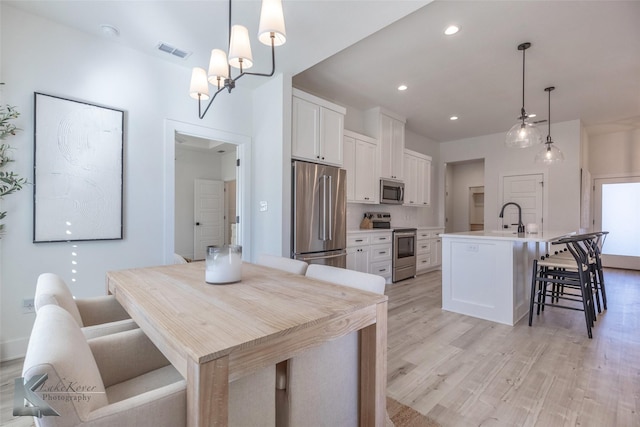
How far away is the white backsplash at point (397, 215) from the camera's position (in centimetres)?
493

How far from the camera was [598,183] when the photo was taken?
6.22 m

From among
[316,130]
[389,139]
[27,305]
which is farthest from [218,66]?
[389,139]

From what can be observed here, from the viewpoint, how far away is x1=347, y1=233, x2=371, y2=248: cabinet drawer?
13.5 feet

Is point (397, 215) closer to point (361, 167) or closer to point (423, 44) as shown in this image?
point (361, 167)

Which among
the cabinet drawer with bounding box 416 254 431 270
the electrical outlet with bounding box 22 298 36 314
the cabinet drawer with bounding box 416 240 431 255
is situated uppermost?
the cabinet drawer with bounding box 416 240 431 255

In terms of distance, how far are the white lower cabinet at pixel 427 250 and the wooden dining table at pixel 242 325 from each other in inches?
170

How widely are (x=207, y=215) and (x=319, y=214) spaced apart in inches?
165

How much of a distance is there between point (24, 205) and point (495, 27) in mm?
4319

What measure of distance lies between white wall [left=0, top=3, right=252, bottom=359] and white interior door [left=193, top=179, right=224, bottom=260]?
376cm

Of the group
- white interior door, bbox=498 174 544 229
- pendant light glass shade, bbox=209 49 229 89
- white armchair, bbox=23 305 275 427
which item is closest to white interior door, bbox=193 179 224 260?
pendant light glass shade, bbox=209 49 229 89

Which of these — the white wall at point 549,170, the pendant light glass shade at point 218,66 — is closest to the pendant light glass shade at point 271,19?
the pendant light glass shade at point 218,66

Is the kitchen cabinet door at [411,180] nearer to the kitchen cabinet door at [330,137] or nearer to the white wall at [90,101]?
the kitchen cabinet door at [330,137]

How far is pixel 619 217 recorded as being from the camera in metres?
6.07

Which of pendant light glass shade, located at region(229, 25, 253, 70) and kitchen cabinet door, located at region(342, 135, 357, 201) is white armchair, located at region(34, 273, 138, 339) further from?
kitchen cabinet door, located at region(342, 135, 357, 201)
